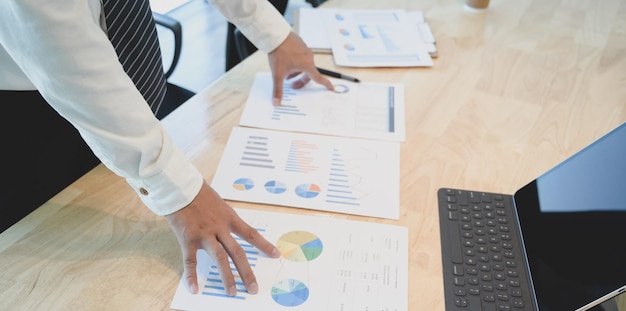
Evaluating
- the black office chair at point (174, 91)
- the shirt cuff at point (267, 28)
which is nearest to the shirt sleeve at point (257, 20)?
the shirt cuff at point (267, 28)

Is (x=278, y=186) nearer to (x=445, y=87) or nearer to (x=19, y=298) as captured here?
(x=19, y=298)

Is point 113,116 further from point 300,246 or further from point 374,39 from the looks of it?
point 374,39

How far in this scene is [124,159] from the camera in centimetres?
70

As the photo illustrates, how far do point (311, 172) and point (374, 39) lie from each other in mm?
566

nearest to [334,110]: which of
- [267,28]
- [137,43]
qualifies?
[267,28]

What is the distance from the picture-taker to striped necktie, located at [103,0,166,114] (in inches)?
37.6

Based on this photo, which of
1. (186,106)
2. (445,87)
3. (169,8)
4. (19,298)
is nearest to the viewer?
(19,298)

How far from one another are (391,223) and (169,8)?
2781 mm

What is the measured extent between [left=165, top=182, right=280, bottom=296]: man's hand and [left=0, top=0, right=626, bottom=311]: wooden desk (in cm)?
4

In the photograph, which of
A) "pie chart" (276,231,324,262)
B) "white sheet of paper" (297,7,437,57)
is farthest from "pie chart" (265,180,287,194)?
"white sheet of paper" (297,7,437,57)

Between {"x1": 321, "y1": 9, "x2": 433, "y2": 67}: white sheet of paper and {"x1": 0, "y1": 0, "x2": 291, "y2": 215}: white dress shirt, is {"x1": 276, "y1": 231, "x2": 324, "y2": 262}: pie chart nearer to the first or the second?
{"x1": 0, "y1": 0, "x2": 291, "y2": 215}: white dress shirt

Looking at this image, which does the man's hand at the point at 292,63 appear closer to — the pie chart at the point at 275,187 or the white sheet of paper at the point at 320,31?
the white sheet of paper at the point at 320,31

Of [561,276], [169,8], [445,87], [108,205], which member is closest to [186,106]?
[108,205]

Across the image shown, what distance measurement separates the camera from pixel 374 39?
1337mm
